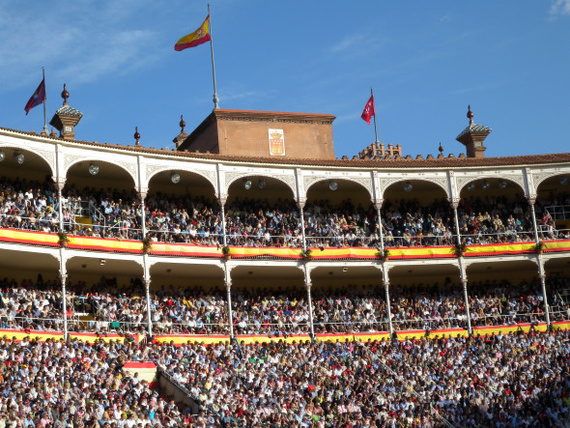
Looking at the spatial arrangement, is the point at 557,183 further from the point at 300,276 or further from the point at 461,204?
the point at 300,276

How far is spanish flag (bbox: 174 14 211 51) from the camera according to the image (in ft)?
163

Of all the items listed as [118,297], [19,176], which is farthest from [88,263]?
[19,176]

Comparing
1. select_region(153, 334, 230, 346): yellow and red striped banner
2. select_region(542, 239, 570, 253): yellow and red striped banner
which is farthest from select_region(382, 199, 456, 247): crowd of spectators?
select_region(153, 334, 230, 346): yellow and red striped banner

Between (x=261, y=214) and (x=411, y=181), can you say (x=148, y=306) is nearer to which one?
(x=261, y=214)

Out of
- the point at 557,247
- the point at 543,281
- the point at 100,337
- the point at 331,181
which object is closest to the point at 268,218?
the point at 331,181

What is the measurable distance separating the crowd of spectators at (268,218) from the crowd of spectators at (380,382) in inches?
253

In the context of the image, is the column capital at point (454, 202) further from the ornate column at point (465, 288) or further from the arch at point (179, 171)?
the arch at point (179, 171)

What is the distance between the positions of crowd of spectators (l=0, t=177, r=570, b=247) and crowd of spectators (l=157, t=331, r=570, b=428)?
6421 millimetres

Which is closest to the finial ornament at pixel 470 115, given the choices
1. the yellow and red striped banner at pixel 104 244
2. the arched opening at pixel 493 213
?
the arched opening at pixel 493 213

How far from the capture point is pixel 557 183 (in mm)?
54375

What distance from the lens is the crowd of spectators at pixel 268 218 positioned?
43312 mm

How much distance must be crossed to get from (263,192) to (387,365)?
40.9ft

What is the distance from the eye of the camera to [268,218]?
49688 millimetres

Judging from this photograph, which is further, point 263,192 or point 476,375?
point 263,192
